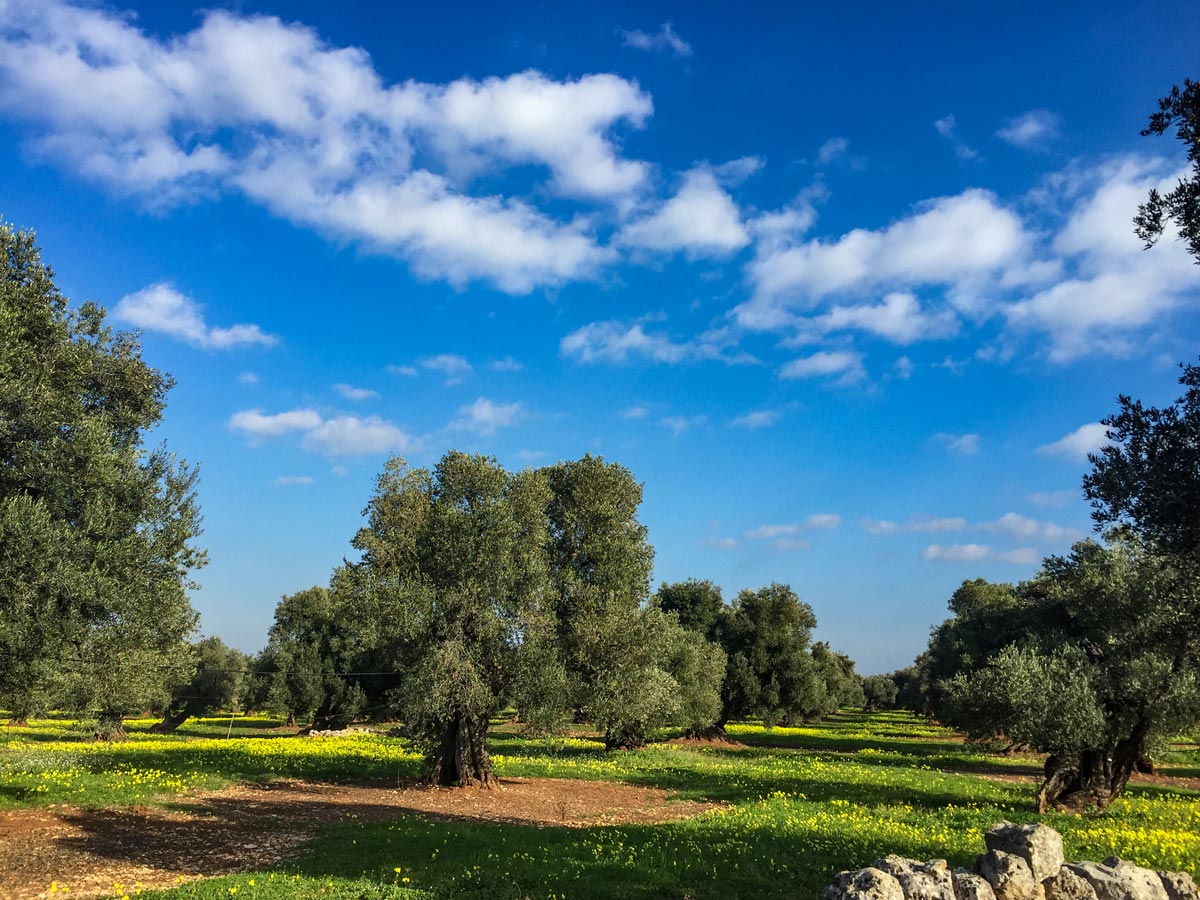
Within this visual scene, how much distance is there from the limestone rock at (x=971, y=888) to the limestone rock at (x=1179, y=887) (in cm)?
287

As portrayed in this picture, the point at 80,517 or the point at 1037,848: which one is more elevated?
the point at 80,517

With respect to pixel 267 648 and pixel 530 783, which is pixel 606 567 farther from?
pixel 267 648

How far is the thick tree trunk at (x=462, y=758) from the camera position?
29266mm

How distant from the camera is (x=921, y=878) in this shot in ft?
36.0

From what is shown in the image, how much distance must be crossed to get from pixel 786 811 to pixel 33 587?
22912 mm

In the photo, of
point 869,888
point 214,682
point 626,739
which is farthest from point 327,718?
point 869,888

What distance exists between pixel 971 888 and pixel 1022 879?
1069mm

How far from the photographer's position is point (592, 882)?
1426cm

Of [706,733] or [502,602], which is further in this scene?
[706,733]

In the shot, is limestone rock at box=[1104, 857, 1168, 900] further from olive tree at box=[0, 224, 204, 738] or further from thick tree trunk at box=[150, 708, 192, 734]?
thick tree trunk at box=[150, 708, 192, 734]

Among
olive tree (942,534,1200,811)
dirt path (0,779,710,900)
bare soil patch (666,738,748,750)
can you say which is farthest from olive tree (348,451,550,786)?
bare soil patch (666,738,748,750)

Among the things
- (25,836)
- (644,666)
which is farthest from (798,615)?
(25,836)

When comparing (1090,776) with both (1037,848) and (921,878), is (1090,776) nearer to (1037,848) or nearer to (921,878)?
(1037,848)

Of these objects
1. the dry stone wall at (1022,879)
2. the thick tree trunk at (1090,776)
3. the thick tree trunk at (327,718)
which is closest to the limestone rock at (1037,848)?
the dry stone wall at (1022,879)
